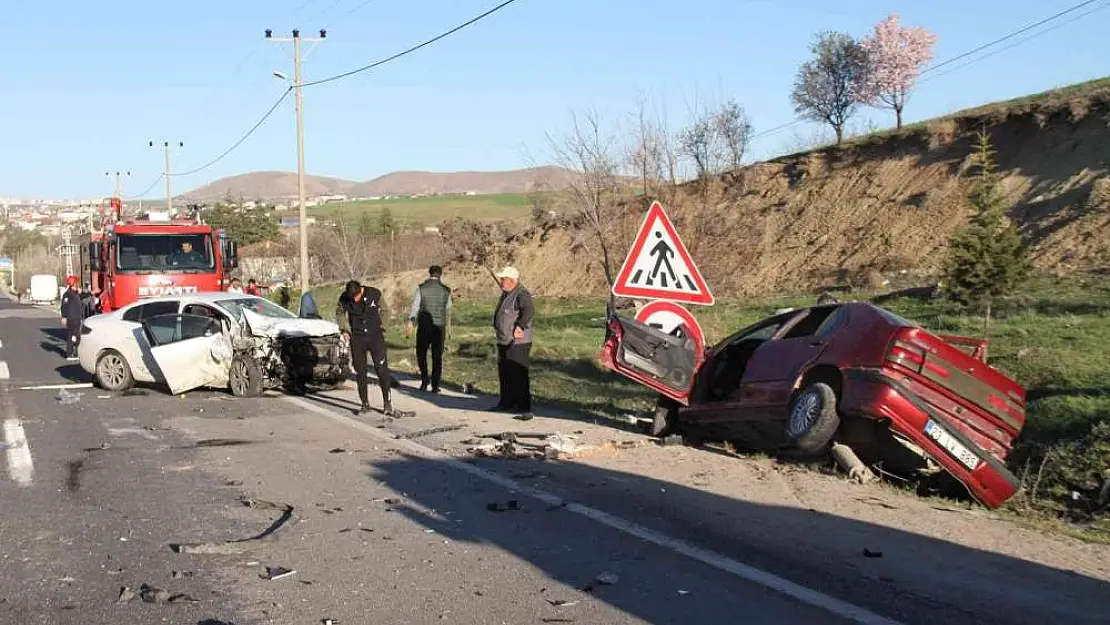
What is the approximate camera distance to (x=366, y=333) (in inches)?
519

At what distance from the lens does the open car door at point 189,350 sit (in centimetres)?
1533

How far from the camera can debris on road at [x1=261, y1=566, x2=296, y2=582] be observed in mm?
6160

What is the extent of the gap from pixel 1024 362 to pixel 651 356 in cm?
525

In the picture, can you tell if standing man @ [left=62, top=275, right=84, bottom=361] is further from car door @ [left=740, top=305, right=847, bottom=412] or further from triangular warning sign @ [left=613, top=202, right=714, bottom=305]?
car door @ [left=740, top=305, right=847, bottom=412]

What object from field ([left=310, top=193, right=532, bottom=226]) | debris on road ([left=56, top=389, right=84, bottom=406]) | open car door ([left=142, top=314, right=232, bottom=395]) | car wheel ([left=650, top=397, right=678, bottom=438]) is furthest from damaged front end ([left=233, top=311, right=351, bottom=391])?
field ([left=310, top=193, right=532, bottom=226])

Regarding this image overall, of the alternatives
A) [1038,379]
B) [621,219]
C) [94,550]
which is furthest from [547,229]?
[94,550]

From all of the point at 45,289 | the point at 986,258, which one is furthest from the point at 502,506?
the point at 45,289

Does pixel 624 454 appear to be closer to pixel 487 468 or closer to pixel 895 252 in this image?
pixel 487 468

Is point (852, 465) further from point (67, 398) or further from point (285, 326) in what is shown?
point (67, 398)

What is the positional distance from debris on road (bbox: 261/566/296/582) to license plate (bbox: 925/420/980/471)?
4.71 metres

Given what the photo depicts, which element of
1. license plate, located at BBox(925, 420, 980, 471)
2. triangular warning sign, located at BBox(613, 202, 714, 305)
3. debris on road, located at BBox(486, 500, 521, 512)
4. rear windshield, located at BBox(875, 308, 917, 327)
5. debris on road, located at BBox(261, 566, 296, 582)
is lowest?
debris on road, located at BBox(486, 500, 521, 512)

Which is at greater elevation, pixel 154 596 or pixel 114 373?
pixel 154 596

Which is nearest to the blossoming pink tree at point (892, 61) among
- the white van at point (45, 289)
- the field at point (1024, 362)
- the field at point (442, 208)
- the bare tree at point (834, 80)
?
the bare tree at point (834, 80)

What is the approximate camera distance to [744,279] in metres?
38.1
